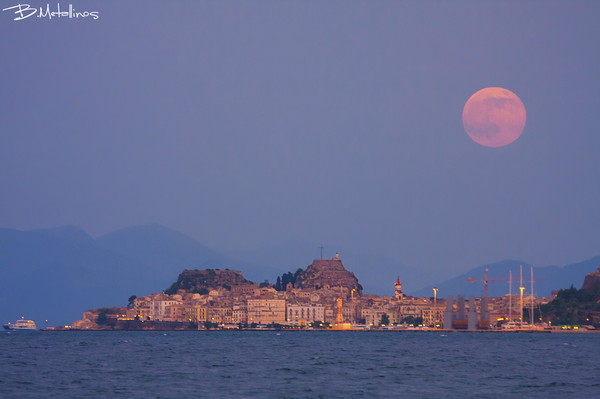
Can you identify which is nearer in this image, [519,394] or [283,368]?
[519,394]

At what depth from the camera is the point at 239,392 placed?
52.2m

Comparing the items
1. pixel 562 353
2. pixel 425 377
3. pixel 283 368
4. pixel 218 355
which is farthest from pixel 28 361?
pixel 562 353

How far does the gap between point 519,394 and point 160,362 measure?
38.5 m

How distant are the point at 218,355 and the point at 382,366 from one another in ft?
77.2

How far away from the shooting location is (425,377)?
208ft

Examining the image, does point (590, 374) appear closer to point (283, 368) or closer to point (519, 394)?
point (519, 394)

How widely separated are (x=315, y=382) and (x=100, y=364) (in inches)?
1056

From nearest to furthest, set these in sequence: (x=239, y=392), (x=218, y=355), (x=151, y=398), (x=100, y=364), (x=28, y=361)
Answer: (x=151, y=398) → (x=239, y=392) → (x=100, y=364) → (x=28, y=361) → (x=218, y=355)

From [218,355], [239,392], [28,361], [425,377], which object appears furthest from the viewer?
[218,355]


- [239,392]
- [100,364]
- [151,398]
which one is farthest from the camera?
[100,364]

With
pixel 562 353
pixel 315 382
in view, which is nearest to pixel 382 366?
pixel 315 382

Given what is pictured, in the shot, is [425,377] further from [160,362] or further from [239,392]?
[160,362]

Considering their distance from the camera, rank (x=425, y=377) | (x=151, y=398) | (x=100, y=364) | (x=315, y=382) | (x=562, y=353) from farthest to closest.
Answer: (x=562, y=353) → (x=100, y=364) → (x=425, y=377) → (x=315, y=382) → (x=151, y=398)

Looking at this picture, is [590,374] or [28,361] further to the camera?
[28,361]
